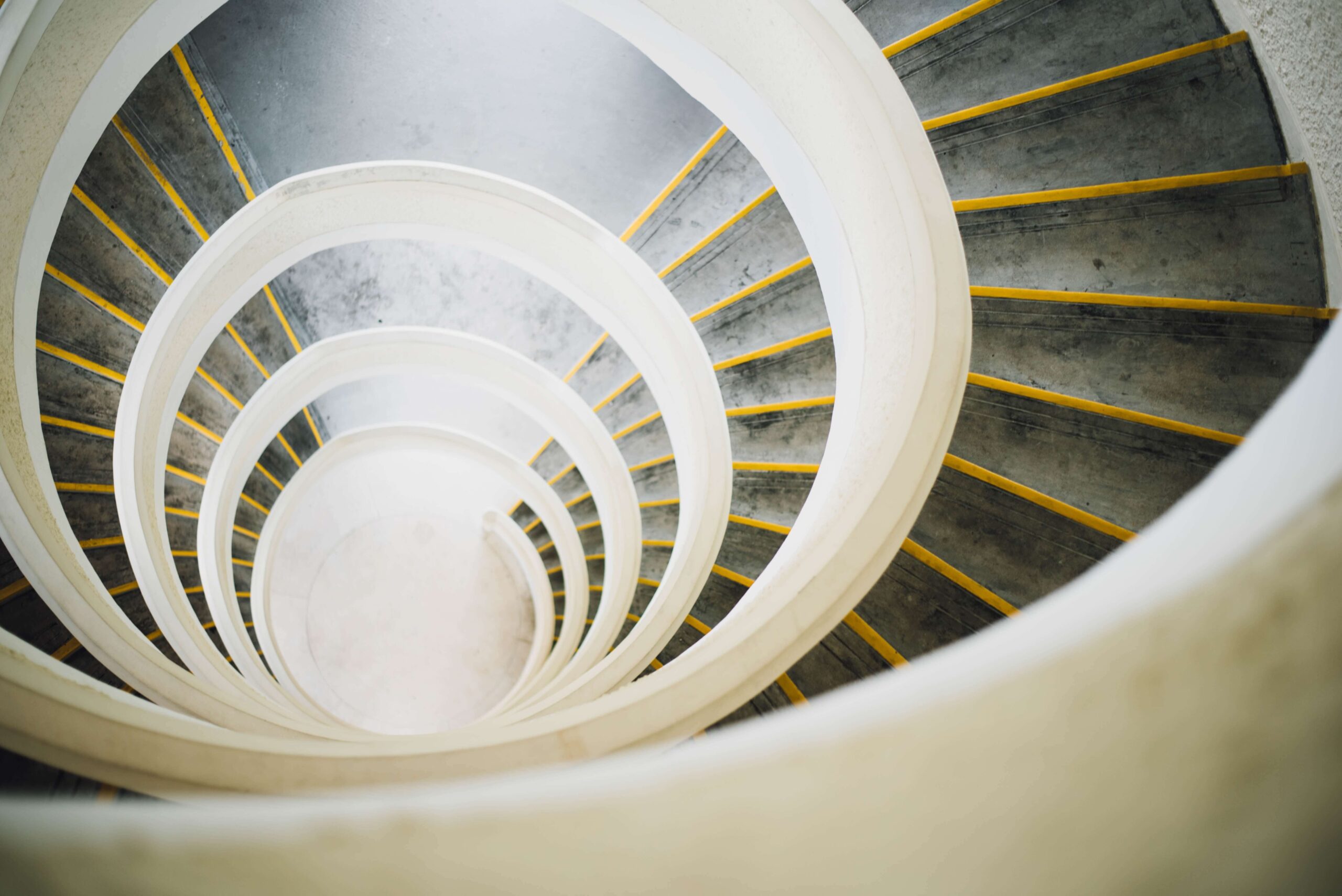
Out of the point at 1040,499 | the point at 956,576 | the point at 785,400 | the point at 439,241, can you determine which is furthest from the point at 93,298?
the point at 1040,499

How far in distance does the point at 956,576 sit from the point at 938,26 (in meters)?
2.30

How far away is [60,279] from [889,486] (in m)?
4.41

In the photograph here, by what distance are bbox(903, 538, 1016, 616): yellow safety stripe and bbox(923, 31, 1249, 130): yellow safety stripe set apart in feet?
5.73

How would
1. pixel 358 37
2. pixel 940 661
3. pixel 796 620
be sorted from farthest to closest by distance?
pixel 358 37 → pixel 796 620 → pixel 940 661

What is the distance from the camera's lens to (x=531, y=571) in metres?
9.74


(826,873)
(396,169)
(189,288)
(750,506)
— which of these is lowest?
(826,873)

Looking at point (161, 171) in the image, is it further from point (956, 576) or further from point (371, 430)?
point (956, 576)

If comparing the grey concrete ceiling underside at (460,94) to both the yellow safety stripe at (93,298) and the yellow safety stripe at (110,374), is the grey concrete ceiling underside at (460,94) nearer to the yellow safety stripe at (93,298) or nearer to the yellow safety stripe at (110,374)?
the yellow safety stripe at (93,298)

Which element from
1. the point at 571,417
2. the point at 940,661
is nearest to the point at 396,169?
the point at 571,417

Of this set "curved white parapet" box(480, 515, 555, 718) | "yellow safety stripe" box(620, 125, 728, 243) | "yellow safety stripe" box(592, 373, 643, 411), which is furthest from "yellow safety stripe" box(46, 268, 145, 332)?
"curved white parapet" box(480, 515, 555, 718)

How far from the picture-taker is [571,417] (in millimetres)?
7293

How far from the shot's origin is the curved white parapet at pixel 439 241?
4285mm

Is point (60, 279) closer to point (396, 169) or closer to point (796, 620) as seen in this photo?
point (396, 169)

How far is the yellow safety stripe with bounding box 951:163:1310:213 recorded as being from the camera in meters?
2.06
